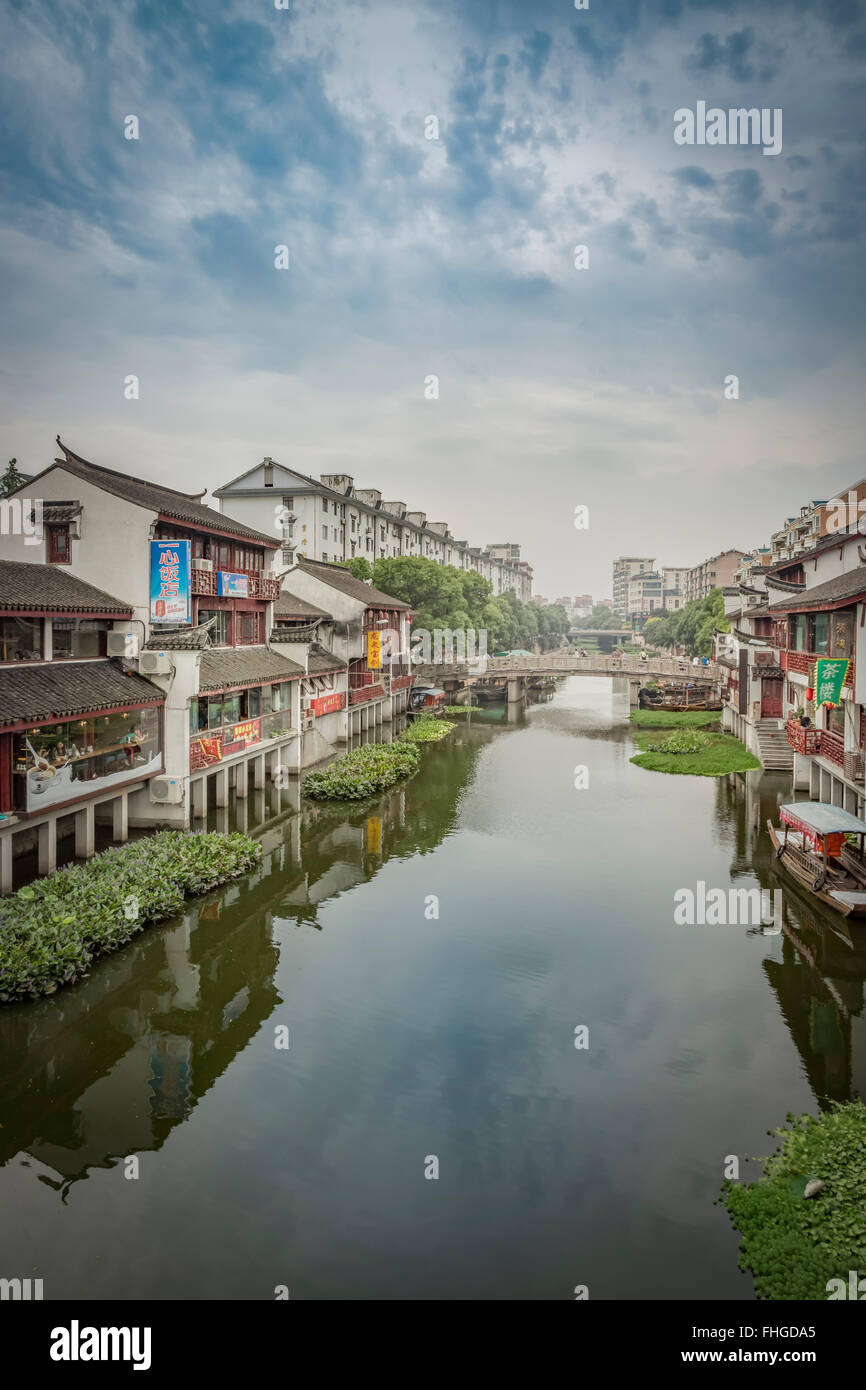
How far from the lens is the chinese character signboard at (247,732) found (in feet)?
84.3

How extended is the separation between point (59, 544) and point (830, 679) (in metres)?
22.4

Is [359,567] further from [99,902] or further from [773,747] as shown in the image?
[99,902]

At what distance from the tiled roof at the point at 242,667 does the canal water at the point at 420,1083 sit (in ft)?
21.3

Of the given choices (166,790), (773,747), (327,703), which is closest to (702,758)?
(773,747)

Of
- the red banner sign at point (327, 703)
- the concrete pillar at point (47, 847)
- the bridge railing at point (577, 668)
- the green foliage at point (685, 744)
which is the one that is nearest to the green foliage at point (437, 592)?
the bridge railing at point (577, 668)

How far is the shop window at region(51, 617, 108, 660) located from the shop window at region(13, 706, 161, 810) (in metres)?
2.10

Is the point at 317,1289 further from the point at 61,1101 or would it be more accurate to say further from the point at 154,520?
the point at 154,520

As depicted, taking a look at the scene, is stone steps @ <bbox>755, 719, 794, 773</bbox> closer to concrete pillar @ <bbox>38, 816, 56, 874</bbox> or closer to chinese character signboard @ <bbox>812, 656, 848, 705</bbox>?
chinese character signboard @ <bbox>812, 656, 848, 705</bbox>

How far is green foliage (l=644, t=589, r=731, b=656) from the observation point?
3093 inches

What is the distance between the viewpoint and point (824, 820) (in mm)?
19266

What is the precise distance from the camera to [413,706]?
55.7m

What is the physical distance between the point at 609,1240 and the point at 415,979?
276 inches
